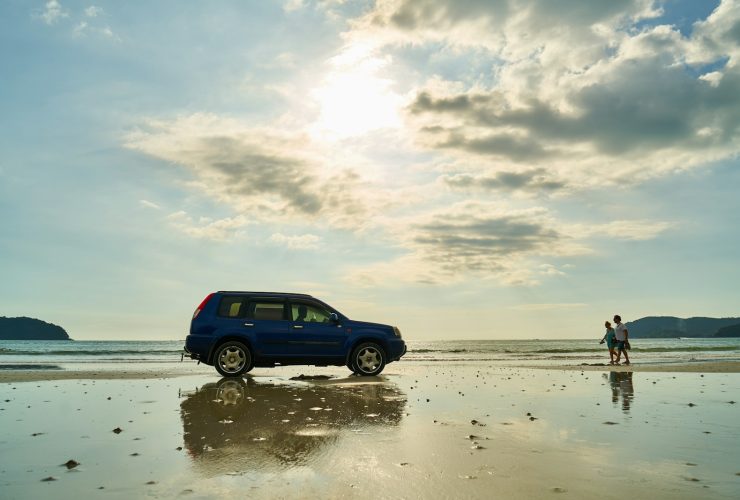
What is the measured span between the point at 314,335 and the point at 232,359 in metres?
2.24

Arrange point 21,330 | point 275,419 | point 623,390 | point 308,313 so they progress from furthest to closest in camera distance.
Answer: point 21,330
point 308,313
point 623,390
point 275,419

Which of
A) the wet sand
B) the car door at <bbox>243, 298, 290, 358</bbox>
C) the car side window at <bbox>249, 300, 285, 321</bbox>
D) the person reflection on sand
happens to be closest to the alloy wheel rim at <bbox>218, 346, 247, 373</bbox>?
A: the car door at <bbox>243, 298, 290, 358</bbox>

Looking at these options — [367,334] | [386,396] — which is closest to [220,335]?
[367,334]

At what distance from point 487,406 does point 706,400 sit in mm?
4244

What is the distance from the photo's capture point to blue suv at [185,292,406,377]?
538 inches

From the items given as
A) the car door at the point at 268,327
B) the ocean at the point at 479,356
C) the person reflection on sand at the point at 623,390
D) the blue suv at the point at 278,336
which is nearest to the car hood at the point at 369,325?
the blue suv at the point at 278,336

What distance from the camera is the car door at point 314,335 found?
45.5ft

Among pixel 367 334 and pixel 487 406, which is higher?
pixel 367 334

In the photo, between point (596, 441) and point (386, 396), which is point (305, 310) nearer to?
point (386, 396)

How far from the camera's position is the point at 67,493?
3912 mm

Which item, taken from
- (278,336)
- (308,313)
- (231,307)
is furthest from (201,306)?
(308,313)

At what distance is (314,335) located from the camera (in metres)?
14.0

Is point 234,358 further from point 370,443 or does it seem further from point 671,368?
point 671,368

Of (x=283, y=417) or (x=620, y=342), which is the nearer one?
(x=283, y=417)
